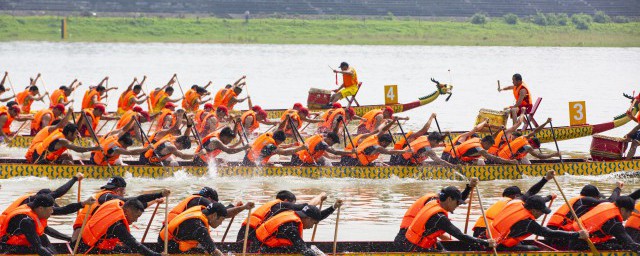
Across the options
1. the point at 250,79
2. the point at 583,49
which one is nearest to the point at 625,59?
the point at 583,49

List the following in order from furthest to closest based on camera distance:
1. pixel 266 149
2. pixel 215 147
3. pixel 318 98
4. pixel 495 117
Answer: pixel 318 98 < pixel 495 117 < pixel 266 149 < pixel 215 147

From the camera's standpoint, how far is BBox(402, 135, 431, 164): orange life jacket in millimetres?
20625

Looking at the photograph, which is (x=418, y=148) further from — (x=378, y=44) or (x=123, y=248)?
(x=378, y=44)

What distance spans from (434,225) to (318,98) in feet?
55.1

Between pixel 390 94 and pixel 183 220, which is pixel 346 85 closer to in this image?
pixel 390 94

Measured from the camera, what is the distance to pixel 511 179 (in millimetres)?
20969

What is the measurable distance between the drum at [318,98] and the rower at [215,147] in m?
9.08

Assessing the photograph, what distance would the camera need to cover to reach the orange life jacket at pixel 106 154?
20109 millimetres

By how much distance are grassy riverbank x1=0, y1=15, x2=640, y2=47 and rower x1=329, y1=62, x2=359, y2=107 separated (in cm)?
4309

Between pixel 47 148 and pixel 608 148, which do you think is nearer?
pixel 47 148

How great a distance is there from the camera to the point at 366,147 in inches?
814

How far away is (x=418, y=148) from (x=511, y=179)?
178 cm

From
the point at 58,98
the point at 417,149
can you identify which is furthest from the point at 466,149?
the point at 58,98

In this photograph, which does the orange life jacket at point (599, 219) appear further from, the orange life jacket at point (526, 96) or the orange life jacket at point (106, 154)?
the orange life jacket at point (526, 96)
